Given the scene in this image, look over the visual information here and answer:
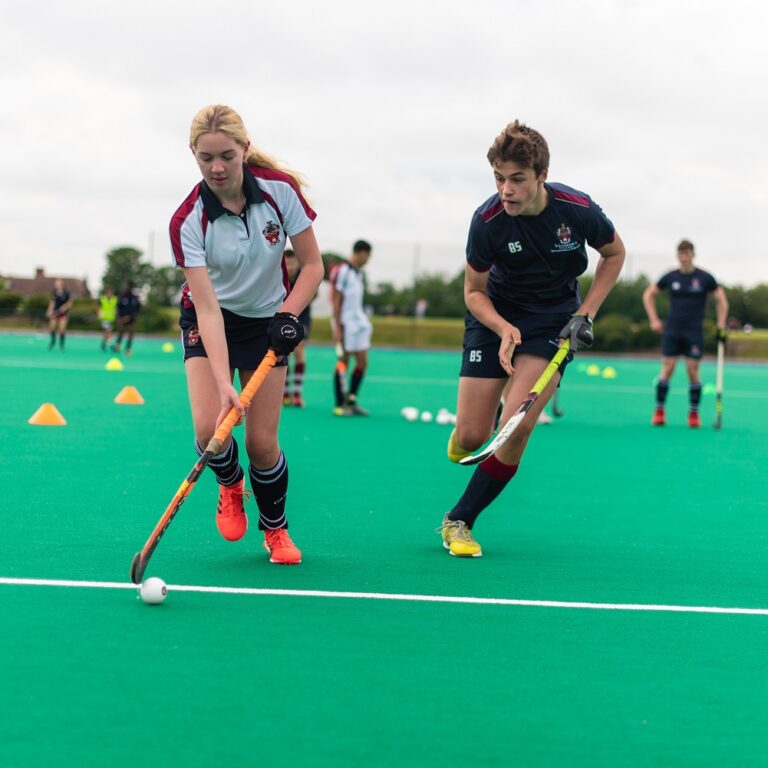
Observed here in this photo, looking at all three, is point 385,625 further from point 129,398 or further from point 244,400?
point 129,398

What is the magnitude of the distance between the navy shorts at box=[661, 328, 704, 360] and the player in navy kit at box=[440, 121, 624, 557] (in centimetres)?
693

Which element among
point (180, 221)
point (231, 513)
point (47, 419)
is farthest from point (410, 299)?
point (180, 221)

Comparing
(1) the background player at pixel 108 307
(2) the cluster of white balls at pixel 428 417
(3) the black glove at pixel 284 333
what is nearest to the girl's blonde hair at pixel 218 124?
(3) the black glove at pixel 284 333

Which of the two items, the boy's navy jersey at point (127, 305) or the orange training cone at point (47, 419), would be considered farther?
the boy's navy jersey at point (127, 305)

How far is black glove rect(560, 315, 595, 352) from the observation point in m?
4.94

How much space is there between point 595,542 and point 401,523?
3.11 feet

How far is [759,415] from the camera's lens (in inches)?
548

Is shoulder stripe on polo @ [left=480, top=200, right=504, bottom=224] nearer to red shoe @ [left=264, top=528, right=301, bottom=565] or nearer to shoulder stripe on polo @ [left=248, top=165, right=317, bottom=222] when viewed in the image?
shoulder stripe on polo @ [left=248, top=165, right=317, bottom=222]

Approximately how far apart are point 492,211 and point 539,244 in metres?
0.24

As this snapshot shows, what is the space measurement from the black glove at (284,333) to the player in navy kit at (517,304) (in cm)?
97

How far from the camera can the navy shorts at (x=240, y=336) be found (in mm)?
4566

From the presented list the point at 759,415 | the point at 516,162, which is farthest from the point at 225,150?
the point at 759,415

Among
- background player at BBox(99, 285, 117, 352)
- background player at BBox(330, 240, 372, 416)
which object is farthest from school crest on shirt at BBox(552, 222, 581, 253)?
background player at BBox(99, 285, 117, 352)

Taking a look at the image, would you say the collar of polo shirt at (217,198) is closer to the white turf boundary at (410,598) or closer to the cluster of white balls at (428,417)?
the white turf boundary at (410,598)
